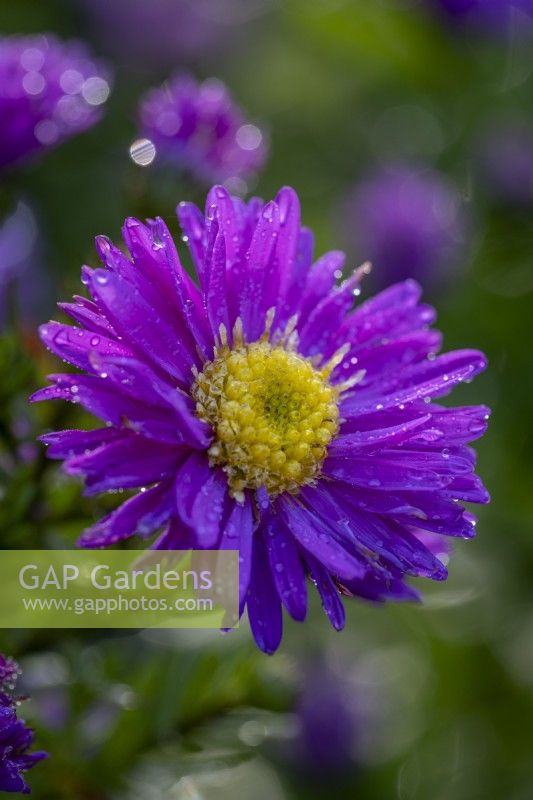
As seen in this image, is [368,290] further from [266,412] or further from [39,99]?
[266,412]

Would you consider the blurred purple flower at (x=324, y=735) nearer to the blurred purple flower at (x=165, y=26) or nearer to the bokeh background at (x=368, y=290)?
the bokeh background at (x=368, y=290)

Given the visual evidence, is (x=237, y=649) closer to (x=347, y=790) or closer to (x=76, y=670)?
(x=76, y=670)

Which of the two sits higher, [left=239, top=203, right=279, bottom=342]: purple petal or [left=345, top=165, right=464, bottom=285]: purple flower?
[left=345, top=165, right=464, bottom=285]: purple flower

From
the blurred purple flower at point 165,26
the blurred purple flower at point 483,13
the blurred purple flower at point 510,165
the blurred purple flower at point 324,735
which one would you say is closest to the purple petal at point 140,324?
the blurred purple flower at point 324,735

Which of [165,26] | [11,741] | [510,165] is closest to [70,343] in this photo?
[11,741]

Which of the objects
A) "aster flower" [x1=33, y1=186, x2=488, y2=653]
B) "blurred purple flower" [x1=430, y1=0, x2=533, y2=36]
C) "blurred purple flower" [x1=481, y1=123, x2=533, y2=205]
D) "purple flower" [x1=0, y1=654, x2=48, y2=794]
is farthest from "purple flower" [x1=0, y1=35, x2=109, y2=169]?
"blurred purple flower" [x1=430, y1=0, x2=533, y2=36]

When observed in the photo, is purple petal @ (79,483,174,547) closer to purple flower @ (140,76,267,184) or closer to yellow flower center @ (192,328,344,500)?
yellow flower center @ (192,328,344,500)
